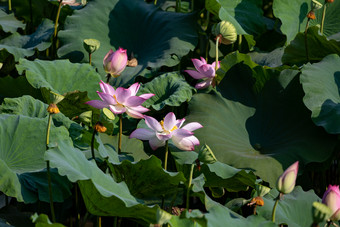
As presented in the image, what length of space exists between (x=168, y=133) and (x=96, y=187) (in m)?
0.36

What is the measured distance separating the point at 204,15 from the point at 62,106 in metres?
1.11

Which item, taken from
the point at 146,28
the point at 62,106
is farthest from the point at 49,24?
the point at 62,106

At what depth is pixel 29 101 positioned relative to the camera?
1.72 metres

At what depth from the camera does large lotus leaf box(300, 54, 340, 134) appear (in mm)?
1744

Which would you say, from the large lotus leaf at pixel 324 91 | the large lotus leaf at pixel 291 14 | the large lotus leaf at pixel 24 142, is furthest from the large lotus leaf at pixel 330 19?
the large lotus leaf at pixel 24 142

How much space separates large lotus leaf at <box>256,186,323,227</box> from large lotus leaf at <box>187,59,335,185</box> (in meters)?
0.16

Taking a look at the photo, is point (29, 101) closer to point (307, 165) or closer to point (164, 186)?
point (164, 186)

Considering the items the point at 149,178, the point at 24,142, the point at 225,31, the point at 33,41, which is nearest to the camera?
the point at 149,178

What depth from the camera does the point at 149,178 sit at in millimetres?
1438

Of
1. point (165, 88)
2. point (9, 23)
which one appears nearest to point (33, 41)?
point (9, 23)

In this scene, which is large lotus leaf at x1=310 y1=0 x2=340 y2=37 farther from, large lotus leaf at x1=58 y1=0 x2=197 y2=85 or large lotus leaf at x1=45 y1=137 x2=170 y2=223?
large lotus leaf at x1=45 y1=137 x2=170 y2=223

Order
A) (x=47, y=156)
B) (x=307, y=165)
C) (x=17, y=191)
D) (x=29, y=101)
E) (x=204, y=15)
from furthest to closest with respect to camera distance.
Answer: (x=204, y=15) → (x=307, y=165) → (x=29, y=101) → (x=17, y=191) → (x=47, y=156)

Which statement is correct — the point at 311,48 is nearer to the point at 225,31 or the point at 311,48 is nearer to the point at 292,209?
the point at 225,31

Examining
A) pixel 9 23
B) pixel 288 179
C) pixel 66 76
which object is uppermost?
pixel 288 179
